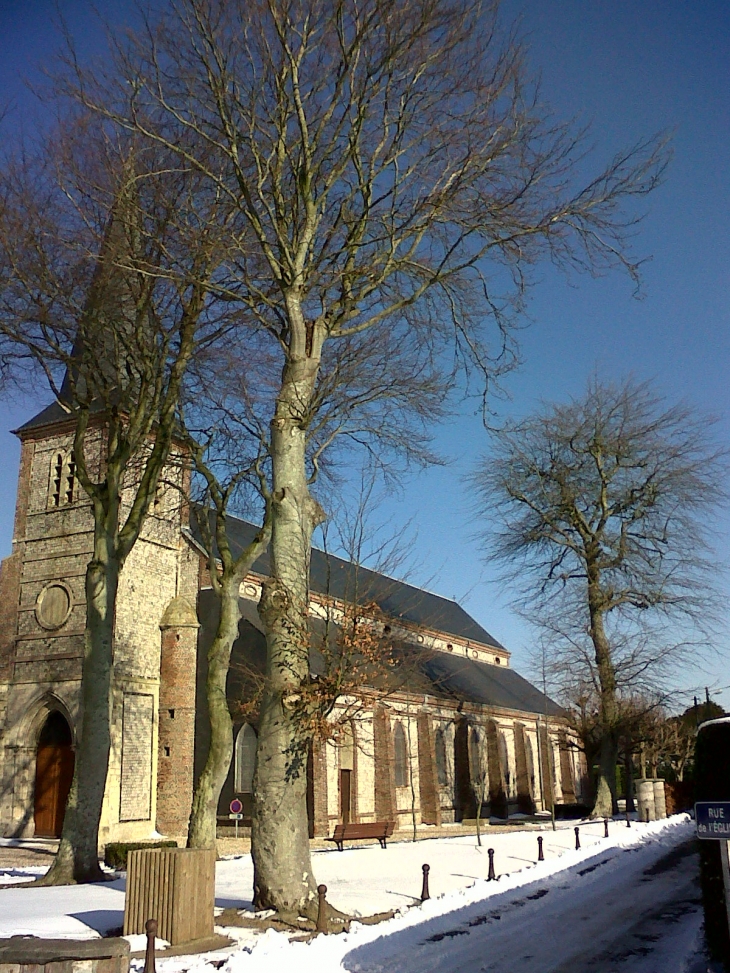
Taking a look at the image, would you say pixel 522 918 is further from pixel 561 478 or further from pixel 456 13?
pixel 561 478

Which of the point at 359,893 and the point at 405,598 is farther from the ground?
the point at 405,598

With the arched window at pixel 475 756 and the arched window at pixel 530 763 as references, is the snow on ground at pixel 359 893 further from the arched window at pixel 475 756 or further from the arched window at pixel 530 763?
the arched window at pixel 530 763

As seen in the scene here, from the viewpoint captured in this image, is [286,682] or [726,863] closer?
[726,863]

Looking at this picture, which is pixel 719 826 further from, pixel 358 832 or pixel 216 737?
pixel 358 832

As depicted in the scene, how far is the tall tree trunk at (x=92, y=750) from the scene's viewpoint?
50.4ft

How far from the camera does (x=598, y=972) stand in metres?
8.73

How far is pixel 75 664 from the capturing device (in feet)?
89.1

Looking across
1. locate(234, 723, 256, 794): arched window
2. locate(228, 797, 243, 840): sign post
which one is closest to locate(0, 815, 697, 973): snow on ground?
locate(228, 797, 243, 840): sign post

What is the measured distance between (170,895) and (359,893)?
15.5ft

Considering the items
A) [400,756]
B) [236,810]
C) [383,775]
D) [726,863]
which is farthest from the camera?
[400,756]

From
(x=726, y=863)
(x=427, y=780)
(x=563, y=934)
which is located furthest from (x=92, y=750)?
(x=427, y=780)

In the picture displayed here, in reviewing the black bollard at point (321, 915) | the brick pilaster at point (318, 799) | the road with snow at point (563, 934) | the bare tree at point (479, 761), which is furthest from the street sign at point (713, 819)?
the bare tree at point (479, 761)

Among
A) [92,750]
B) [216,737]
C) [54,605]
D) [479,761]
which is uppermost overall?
[54,605]

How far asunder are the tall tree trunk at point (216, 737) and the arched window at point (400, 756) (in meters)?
18.0
